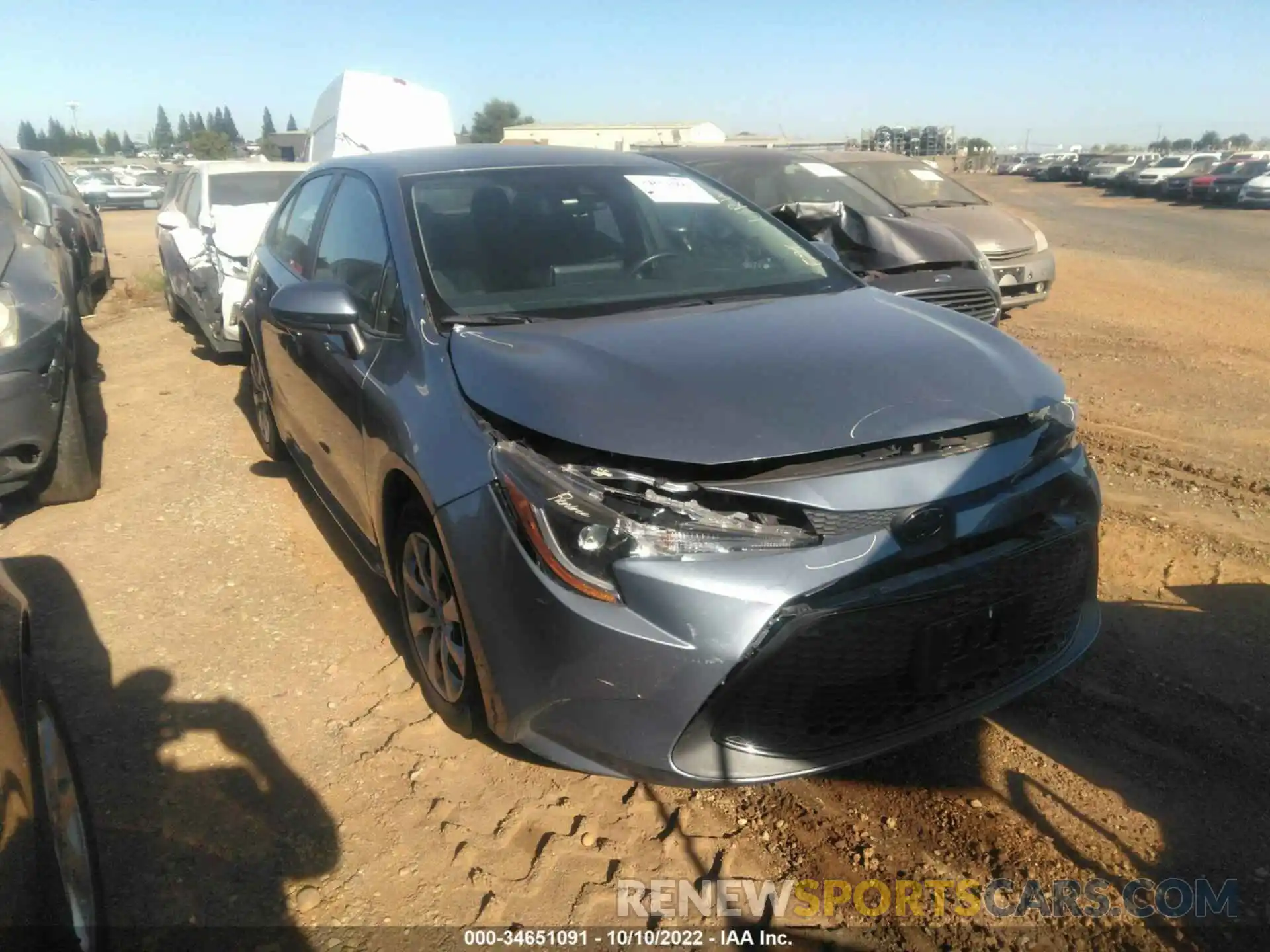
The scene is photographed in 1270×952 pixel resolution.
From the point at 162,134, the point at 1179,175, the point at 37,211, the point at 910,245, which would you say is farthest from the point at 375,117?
the point at 162,134

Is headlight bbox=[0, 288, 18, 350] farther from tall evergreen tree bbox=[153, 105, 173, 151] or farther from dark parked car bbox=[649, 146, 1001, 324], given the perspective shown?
tall evergreen tree bbox=[153, 105, 173, 151]

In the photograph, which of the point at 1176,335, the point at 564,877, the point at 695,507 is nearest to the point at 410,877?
the point at 564,877

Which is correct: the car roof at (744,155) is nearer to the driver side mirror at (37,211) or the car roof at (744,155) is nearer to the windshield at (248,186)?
the windshield at (248,186)

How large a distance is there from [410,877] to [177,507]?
122 inches

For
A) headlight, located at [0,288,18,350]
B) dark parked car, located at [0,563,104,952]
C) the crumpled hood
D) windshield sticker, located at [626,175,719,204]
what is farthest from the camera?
the crumpled hood

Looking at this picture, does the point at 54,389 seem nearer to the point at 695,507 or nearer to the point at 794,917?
the point at 695,507

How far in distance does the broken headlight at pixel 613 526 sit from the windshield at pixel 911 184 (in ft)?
26.0

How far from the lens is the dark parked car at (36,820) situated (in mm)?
1521

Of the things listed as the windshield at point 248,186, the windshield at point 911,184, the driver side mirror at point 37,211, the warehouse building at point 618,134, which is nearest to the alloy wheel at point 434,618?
the driver side mirror at point 37,211

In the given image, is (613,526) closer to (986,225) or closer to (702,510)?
(702,510)

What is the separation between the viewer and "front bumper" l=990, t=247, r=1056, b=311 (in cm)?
854

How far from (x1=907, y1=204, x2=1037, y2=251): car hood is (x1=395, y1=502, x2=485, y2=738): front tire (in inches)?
262

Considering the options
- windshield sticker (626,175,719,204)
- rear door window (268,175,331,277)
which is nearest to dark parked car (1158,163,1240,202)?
windshield sticker (626,175,719,204)

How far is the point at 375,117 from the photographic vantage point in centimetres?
1333
